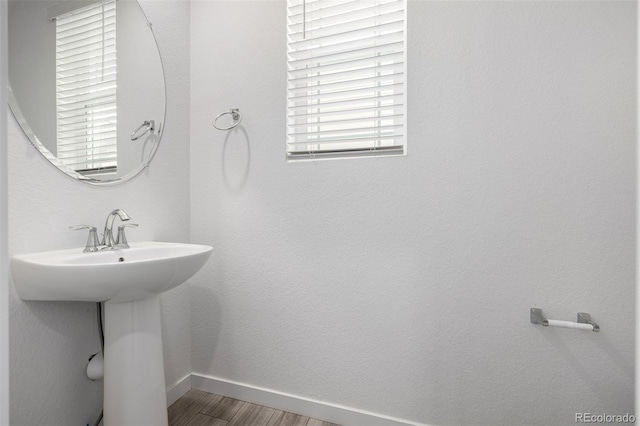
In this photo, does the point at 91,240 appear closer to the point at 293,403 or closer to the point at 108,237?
the point at 108,237

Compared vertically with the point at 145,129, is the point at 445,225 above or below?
below

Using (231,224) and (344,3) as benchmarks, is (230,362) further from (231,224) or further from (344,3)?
(344,3)

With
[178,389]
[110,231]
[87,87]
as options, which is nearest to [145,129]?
[87,87]

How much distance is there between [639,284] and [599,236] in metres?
0.29

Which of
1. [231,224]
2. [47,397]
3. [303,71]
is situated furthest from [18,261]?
[303,71]

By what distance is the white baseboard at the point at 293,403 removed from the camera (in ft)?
4.60

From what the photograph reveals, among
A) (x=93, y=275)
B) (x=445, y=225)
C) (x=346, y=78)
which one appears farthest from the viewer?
(x=346, y=78)

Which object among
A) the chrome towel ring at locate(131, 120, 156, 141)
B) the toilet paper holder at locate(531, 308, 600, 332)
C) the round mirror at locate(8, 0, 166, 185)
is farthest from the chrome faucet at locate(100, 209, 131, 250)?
the toilet paper holder at locate(531, 308, 600, 332)

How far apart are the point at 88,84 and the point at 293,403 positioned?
162cm

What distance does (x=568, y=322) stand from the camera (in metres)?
1.10

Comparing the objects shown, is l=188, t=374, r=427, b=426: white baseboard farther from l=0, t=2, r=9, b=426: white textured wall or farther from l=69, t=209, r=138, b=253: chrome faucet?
l=0, t=2, r=9, b=426: white textured wall

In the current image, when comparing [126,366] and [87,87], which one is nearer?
[126,366]

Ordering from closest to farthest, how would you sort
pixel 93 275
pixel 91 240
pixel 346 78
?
pixel 93 275 < pixel 91 240 < pixel 346 78

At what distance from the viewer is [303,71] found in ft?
4.92
